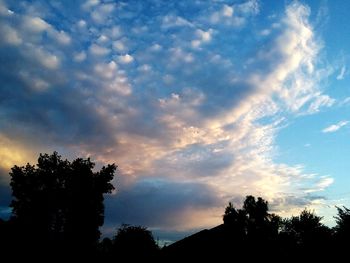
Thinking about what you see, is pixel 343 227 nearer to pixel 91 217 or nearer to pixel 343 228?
pixel 343 228

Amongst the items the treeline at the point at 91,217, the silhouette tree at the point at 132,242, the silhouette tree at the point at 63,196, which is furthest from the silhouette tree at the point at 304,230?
the silhouette tree at the point at 63,196

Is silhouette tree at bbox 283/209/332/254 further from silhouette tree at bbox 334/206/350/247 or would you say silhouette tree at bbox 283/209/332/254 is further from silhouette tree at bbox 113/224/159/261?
silhouette tree at bbox 113/224/159/261

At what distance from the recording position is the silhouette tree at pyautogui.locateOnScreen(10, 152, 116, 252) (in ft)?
189

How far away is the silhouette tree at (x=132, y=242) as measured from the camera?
51550 millimetres

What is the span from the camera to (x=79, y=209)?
58.8m

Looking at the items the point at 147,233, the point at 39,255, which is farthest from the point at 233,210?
the point at 39,255

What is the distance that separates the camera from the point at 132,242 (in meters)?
54.5

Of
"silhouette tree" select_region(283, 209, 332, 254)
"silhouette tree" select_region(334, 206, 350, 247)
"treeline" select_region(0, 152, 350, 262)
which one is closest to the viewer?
"silhouette tree" select_region(334, 206, 350, 247)

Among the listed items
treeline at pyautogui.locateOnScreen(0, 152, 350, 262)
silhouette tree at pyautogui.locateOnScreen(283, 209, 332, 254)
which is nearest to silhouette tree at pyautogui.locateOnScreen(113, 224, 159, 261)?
treeline at pyautogui.locateOnScreen(0, 152, 350, 262)

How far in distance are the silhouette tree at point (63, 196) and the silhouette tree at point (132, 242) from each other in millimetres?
4545

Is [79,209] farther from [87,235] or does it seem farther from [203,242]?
[203,242]

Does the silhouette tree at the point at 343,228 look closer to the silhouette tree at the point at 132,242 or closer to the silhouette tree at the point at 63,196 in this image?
the silhouette tree at the point at 132,242

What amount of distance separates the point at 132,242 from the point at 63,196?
1653 cm

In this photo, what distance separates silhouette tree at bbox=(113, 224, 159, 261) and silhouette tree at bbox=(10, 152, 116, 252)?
4545mm
